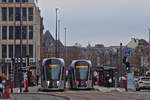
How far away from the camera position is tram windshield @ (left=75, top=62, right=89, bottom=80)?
63.2m

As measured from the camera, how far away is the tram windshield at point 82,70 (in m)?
63.2

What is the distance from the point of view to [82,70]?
63.4 meters

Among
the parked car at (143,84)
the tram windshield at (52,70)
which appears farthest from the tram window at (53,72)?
the parked car at (143,84)

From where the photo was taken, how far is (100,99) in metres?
42.9

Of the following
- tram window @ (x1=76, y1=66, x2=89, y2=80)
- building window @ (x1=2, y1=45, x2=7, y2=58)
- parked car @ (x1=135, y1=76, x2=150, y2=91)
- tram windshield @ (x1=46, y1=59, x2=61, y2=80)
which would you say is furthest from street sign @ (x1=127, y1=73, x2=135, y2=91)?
building window @ (x1=2, y1=45, x2=7, y2=58)

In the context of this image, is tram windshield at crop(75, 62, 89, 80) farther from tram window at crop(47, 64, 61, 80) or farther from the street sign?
the street sign

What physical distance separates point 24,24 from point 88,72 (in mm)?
60971

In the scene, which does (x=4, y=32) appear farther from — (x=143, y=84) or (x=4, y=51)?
(x=143, y=84)

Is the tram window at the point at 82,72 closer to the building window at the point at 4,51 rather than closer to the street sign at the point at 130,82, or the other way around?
the street sign at the point at 130,82

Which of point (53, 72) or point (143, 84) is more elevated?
point (53, 72)

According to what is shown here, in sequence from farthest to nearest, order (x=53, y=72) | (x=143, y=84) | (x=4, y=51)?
(x=4, y=51) < (x=143, y=84) < (x=53, y=72)

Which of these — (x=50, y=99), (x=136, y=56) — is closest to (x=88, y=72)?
(x=50, y=99)

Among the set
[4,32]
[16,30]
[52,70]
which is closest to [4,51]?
[4,32]

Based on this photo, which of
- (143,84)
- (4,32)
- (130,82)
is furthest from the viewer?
(4,32)
